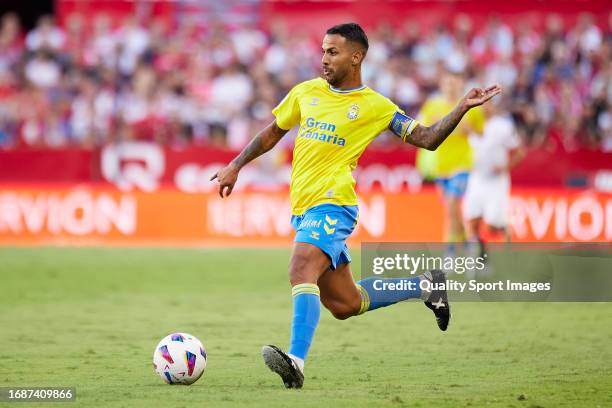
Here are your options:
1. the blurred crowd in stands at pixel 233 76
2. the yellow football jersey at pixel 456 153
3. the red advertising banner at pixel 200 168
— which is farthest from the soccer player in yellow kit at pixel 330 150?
the blurred crowd in stands at pixel 233 76

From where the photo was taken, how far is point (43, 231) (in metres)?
18.8

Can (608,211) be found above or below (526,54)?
below

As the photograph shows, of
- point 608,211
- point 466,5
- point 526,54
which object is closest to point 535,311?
point 608,211

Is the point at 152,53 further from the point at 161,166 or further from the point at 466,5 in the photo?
the point at 466,5

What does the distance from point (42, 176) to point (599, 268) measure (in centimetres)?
991

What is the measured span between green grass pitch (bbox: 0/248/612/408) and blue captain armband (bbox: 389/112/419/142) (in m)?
1.73

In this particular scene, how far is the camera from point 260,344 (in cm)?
977

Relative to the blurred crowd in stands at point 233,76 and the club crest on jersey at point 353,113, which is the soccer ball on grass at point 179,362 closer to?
the club crest on jersey at point 353,113

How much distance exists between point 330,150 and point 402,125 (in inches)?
21.3

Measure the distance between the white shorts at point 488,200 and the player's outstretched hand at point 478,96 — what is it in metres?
7.44

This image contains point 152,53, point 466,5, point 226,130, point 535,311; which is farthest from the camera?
point 466,5

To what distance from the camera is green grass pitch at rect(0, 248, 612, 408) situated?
24.1ft

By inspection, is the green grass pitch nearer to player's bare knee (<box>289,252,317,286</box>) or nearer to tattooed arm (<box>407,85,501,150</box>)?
player's bare knee (<box>289,252,317,286</box>)

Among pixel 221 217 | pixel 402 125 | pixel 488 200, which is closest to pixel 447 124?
pixel 402 125
